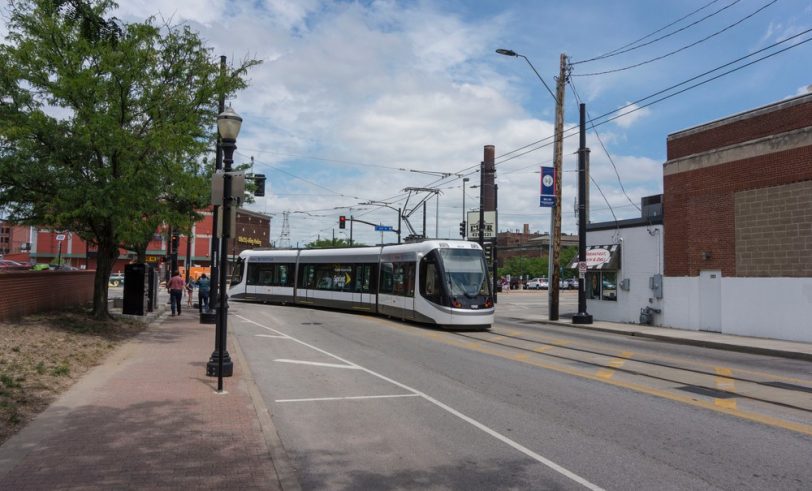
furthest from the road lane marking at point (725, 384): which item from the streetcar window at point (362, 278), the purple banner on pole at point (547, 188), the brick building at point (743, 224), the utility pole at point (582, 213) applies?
the streetcar window at point (362, 278)

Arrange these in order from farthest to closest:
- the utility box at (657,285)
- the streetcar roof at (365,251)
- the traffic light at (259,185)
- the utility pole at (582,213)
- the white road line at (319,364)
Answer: the utility pole at (582,213) → the utility box at (657,285) → the traffic light at (259,185) → the streetcar roof at (365,251) → the white road line at (319,364)

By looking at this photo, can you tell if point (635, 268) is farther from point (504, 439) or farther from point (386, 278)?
point (504, 439)

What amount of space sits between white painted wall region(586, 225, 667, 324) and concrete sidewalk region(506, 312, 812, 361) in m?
1.04

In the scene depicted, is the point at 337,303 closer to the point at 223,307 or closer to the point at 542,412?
the point at 223,307

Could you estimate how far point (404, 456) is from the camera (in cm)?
620

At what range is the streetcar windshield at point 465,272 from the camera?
65.9ft

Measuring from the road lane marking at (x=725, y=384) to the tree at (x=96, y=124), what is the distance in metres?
12.6

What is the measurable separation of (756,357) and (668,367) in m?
4.56

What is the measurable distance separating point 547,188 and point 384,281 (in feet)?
25.9

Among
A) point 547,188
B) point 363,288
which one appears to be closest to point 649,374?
point 547,188

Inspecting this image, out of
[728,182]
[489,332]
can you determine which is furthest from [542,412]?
[728,182]

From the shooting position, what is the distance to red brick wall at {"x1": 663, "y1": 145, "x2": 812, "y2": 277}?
19.1 meters

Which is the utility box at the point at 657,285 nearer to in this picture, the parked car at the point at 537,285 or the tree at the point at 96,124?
the tree at the point at 96,124

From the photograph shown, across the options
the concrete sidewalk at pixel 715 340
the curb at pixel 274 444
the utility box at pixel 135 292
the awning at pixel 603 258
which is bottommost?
the curb at pixel 274 444
